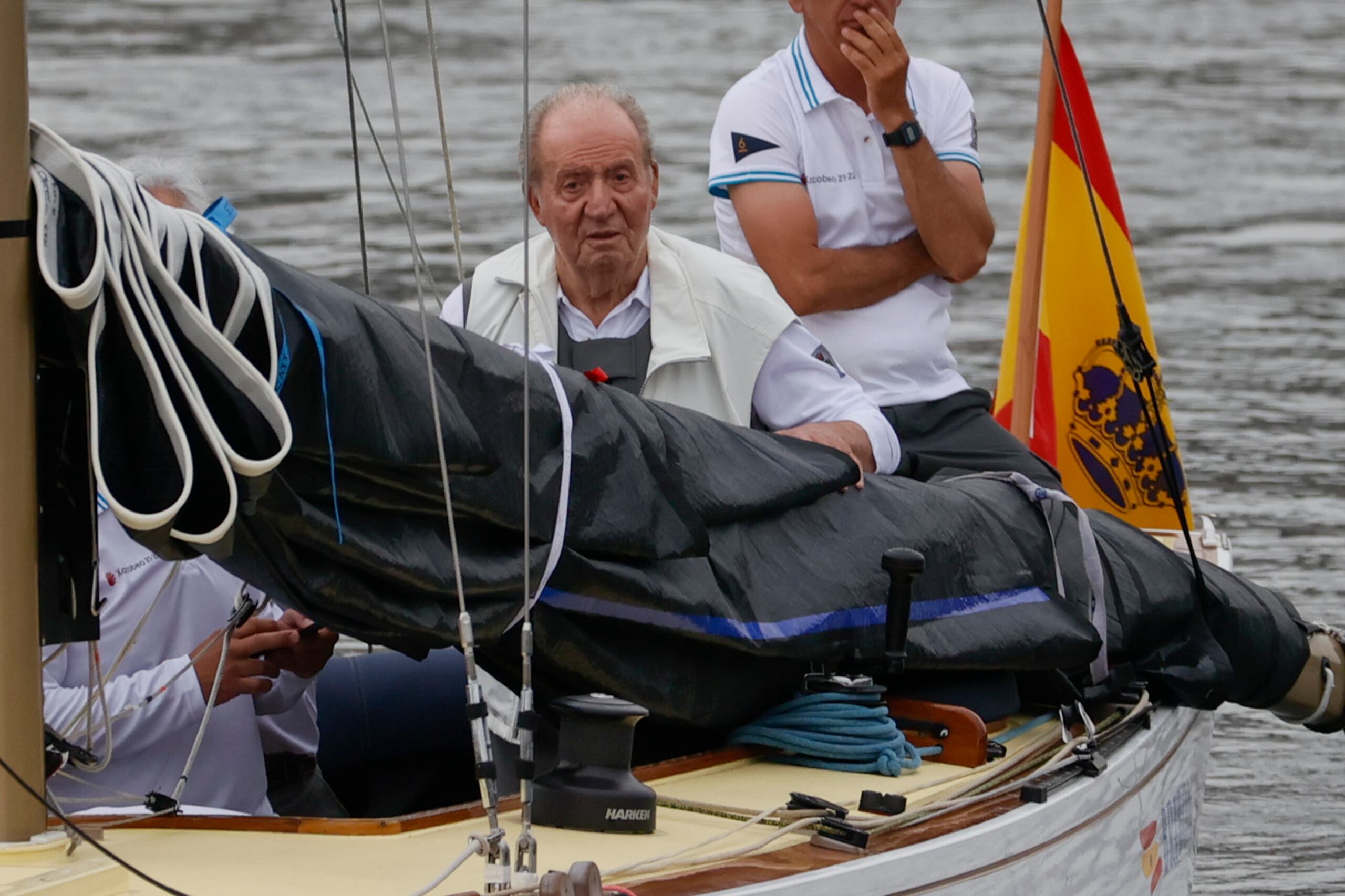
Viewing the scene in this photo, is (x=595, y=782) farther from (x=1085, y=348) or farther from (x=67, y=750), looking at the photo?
(x=1085, y=348)

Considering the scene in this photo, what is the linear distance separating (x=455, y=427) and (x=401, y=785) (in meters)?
1.16

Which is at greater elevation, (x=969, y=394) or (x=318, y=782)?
(x=969, y=394)

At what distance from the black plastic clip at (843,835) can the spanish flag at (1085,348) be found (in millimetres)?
2434

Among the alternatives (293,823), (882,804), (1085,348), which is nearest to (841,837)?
(882,804)

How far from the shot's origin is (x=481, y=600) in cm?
249

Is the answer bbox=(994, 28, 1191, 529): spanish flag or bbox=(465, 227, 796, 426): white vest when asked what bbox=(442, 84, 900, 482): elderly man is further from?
bbox=(994, 28, 1191, 529): spanish flag

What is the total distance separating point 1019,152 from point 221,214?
11.5 m

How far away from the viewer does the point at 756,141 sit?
3.79 metres

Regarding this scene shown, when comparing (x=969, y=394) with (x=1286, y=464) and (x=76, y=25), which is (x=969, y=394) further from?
(x=76, y=25)

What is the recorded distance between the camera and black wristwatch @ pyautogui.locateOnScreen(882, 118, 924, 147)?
146 inches

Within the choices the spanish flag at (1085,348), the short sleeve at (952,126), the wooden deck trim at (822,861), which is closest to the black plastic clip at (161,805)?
the wooden deck trim at (822,861)

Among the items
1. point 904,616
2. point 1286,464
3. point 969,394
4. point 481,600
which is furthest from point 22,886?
point 1286,464

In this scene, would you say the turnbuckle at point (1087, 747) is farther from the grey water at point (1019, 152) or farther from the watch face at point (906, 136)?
the grey water at point (1019, 152)

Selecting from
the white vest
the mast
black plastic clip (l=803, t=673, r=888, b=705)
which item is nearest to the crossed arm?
the white vest
